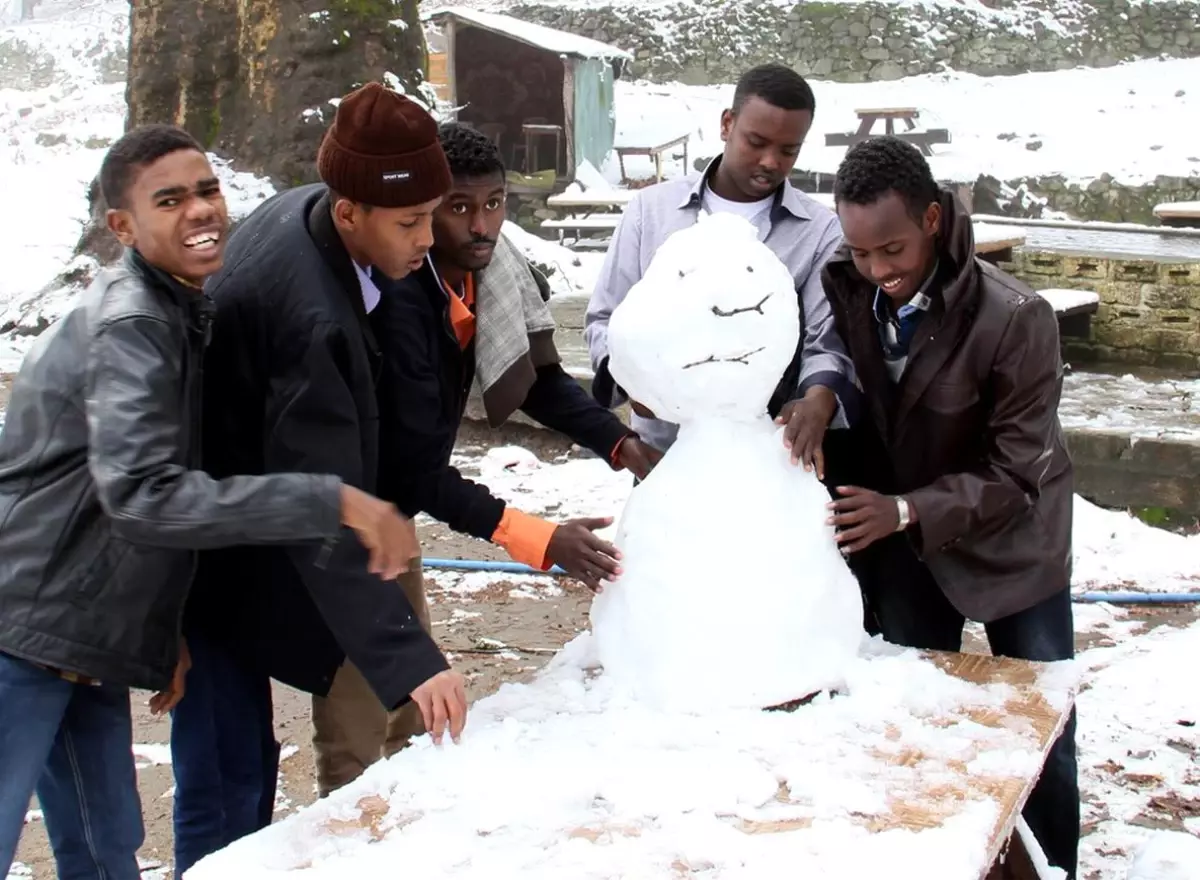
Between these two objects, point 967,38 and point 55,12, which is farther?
point 55,12

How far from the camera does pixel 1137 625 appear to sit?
4.57 m

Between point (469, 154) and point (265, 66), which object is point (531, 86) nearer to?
point (265, 66)

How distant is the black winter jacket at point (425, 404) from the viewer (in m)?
2.28

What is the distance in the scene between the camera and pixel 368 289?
2223 millimetres

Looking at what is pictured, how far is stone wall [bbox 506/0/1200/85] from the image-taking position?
2205 centimetres

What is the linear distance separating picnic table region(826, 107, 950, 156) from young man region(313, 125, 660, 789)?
623 inches

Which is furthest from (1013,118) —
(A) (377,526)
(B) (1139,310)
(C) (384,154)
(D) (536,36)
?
(A) (377,526)

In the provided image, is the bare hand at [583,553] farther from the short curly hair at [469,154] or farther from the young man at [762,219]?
the short curly hair at [469,154]

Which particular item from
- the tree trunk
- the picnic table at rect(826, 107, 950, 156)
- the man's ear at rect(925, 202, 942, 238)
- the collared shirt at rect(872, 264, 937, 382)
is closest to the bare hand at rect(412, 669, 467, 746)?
the collared shirt at rect(872, 264, 937, 382)

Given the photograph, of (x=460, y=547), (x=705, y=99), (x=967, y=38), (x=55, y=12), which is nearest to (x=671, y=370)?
(x=460, y=547)

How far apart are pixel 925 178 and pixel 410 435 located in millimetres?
1101

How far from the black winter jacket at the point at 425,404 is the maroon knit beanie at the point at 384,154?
264mm

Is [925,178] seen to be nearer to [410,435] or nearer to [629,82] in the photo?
[410,435]

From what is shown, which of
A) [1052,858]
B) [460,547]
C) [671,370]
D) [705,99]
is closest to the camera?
[671,370]
